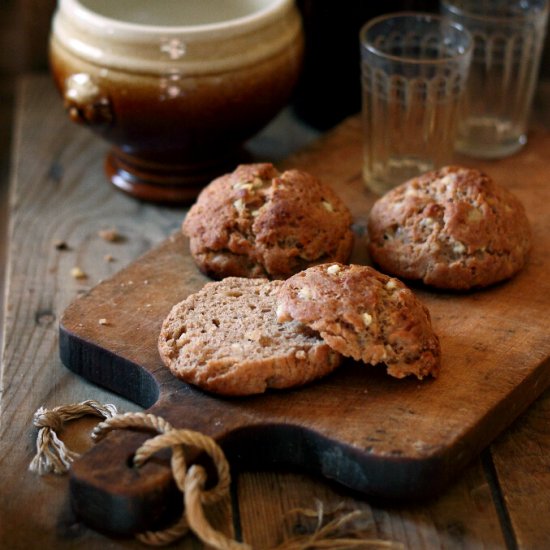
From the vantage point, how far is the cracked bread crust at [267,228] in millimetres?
1473

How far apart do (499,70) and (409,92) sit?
0.29 metres

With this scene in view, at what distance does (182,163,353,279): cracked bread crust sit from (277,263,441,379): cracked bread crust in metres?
0.17

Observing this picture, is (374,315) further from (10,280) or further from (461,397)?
(10,280)

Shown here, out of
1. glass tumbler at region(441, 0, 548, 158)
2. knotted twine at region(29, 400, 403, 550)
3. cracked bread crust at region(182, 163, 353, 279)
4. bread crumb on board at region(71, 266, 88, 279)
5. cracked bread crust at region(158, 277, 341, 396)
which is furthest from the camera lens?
glass tumbler at region(441, 0, 548, 158)

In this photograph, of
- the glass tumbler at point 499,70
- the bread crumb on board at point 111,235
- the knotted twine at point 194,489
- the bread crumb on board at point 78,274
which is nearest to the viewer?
the knotted twine at point 194,489

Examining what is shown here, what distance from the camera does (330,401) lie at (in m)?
1.25

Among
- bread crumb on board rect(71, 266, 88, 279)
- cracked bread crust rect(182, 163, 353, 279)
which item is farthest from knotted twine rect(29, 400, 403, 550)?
bread crumb on board rect(71, 266, 88, 279)

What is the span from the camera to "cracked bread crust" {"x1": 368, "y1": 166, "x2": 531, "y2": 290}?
4.84ft

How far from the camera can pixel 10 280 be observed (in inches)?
65.5

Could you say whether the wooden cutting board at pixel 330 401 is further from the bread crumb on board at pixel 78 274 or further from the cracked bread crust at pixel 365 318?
the bread crumb on board at pixel 78 274

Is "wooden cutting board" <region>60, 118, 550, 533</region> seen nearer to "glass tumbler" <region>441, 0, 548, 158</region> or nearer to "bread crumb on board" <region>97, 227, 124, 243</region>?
"bread crumb on board" <region>97, 227, 124, 243</region>

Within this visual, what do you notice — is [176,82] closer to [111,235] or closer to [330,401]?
[111,235]

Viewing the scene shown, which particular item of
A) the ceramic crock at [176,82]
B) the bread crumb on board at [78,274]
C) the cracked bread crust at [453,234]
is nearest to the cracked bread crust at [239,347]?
the cracked bread crust at [453,234]

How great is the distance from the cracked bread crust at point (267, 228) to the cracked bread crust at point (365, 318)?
166mm
